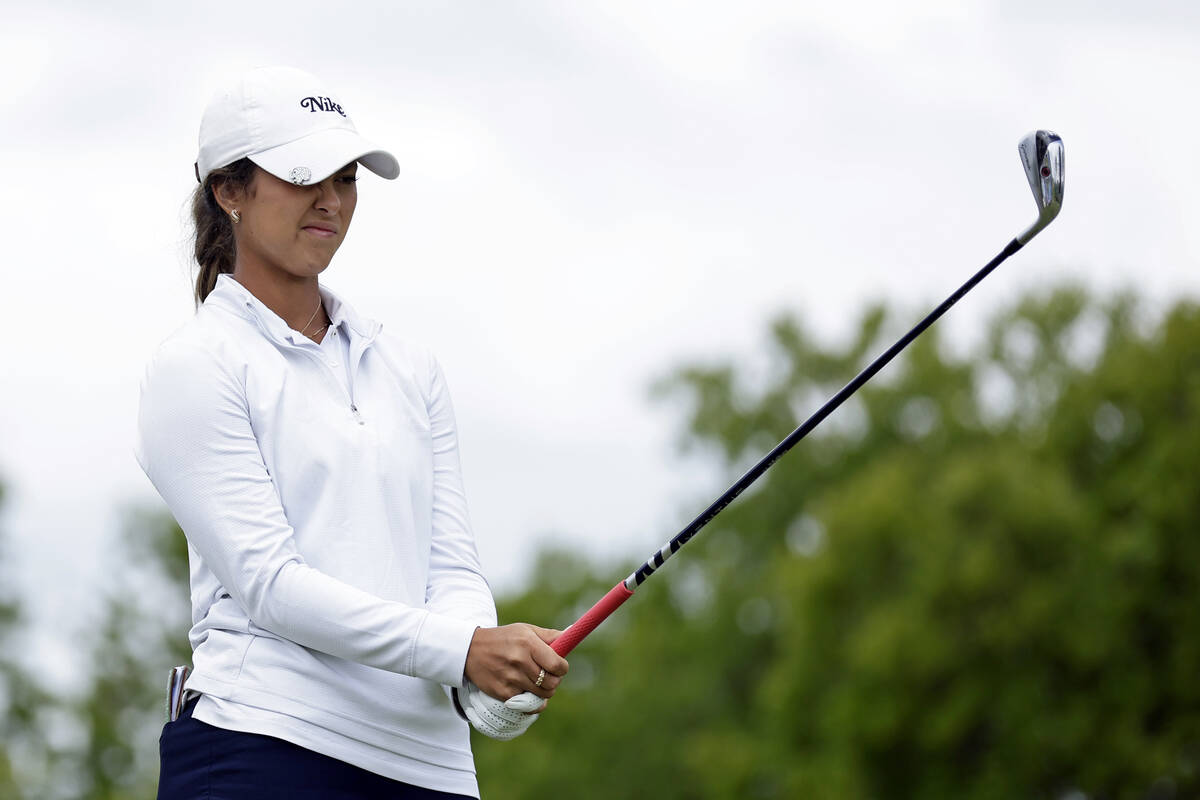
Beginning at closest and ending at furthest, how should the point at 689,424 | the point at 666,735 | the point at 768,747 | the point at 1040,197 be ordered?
the point at 1040,197
the point at 768,747
the point at 666,735
the point at 689,424

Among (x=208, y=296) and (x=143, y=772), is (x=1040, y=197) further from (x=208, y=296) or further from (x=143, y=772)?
(x=143, y=772)

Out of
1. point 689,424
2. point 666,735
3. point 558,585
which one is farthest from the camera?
point 558,585

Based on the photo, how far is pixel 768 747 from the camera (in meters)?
22.9

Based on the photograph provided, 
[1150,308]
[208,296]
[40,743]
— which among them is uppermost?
[1150,308]

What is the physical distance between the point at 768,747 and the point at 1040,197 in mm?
19971

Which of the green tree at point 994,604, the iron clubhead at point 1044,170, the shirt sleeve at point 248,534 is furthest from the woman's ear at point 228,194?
the green tree at point 994,604

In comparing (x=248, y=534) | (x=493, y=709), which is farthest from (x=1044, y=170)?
(x=248, y=534)

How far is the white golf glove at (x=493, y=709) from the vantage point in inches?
115

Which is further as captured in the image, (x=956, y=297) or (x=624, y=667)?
(x=624, y=667)

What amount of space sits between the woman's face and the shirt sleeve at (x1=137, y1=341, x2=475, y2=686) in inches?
10.6

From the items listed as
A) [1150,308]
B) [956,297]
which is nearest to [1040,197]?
[956,297]

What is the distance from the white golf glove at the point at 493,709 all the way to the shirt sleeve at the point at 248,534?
2.6 inches

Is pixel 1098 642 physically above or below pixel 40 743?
above

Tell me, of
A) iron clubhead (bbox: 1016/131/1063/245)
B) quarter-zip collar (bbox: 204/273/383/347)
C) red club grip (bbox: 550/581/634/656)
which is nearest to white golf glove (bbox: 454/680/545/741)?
red club grip (bbox: 550/581/634/656)
